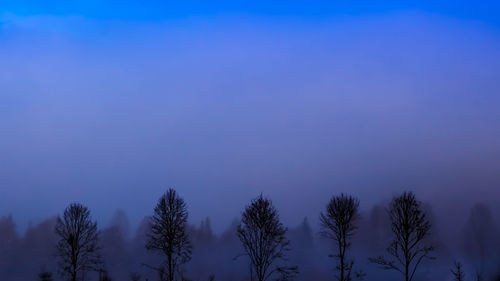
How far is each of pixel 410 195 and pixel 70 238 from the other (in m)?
39.3

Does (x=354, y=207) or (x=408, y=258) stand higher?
(x=354, y=207)

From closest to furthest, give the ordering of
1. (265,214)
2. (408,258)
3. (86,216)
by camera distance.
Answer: (408,258), (265,214), (86,216)

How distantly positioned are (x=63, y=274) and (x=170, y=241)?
43.6ft

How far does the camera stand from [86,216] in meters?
70.1

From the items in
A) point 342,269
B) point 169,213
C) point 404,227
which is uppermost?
point 169,213

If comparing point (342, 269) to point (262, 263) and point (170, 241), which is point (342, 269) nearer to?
point (262, 263)

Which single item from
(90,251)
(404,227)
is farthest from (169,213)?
(404,227)

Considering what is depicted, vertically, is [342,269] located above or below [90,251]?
below

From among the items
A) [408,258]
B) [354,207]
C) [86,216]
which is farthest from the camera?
[86,216]

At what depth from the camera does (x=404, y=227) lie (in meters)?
56.8

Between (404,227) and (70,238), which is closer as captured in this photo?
(404,227)

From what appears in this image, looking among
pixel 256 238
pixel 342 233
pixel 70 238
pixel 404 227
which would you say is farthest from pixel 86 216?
pixel 404 227

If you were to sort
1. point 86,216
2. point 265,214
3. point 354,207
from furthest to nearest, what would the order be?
point 86,216 < point 354,207 < point 265,214

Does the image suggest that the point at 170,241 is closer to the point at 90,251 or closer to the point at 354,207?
the point at 90,251
